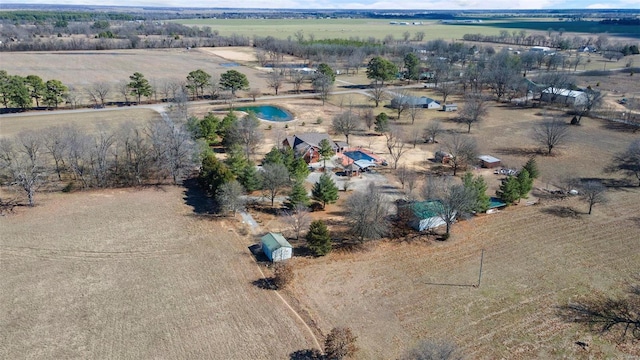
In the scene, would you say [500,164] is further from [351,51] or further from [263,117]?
[351,51]

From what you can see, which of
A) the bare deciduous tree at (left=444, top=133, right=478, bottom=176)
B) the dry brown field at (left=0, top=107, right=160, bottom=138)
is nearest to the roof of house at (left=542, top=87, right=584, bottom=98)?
the bare deciduous tree at (left=444, top=133, right=478, bottom=176)

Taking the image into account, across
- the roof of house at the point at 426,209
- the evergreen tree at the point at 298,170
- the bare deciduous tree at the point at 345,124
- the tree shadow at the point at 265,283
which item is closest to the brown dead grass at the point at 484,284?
the tree shadow at the point at 265,283

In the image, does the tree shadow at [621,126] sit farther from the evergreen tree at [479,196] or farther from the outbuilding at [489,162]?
the evergreen tree at [479,196]

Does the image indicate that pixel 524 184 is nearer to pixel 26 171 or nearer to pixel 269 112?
pixel 26 171

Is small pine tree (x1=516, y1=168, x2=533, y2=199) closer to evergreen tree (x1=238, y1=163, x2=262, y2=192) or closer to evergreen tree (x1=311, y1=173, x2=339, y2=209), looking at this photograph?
evergreen tree (x1=311, y1=173, x2=339, y2=209)

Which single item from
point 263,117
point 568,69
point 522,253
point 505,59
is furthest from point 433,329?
point 568,69

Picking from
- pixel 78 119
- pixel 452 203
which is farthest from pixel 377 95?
pixel 452 203

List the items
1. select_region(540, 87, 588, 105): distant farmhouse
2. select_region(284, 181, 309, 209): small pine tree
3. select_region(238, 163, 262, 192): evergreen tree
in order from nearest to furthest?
select_region(284, 181, 309, 209): small pine tree
select_region(238, 163, 262, 192): evergreen tree
select_region(540, 87, 588, 105): distant farmhouse
